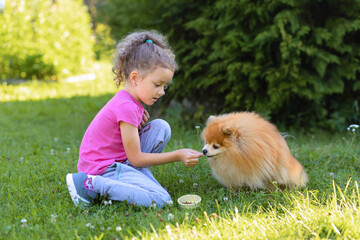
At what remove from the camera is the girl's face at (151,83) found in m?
2.91

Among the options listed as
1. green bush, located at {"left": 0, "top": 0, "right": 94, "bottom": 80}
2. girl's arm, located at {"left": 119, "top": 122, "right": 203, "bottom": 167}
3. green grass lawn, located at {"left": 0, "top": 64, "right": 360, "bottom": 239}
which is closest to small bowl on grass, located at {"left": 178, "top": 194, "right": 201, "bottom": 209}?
green grass lawn, located at {"left": 0, "top": 64, "right": 360, "bottom": 239}

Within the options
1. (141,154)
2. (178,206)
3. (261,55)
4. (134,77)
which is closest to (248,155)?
(178,206)

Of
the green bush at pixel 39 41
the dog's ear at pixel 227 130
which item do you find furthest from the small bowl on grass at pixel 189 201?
the green bush at pixel 39 41

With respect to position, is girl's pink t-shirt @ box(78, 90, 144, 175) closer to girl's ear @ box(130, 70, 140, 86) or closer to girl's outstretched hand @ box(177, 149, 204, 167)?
girl's ear @ box(130, 70, 140, 86)

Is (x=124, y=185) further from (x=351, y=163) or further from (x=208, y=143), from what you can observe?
(x=351, y=163)

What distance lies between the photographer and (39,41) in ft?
31.7

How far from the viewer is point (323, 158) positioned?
3.99 m

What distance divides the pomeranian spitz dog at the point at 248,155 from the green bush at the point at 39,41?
753 centimetres

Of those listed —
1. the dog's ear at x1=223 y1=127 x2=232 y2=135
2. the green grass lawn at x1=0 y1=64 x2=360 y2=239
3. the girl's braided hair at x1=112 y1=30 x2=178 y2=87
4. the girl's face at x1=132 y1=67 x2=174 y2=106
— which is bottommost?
the green grass lawn at x1=0 y1=64 x2=360 y2=239

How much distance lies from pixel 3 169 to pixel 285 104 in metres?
3.57

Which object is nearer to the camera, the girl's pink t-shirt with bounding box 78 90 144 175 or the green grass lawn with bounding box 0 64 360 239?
the green grass lawn with bounding box 0 64 360 239

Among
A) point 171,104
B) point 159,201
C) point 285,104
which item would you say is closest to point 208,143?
point 159,201

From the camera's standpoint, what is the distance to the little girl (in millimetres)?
2844

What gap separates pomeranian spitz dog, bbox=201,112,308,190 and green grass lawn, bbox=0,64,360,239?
0.41 ft
